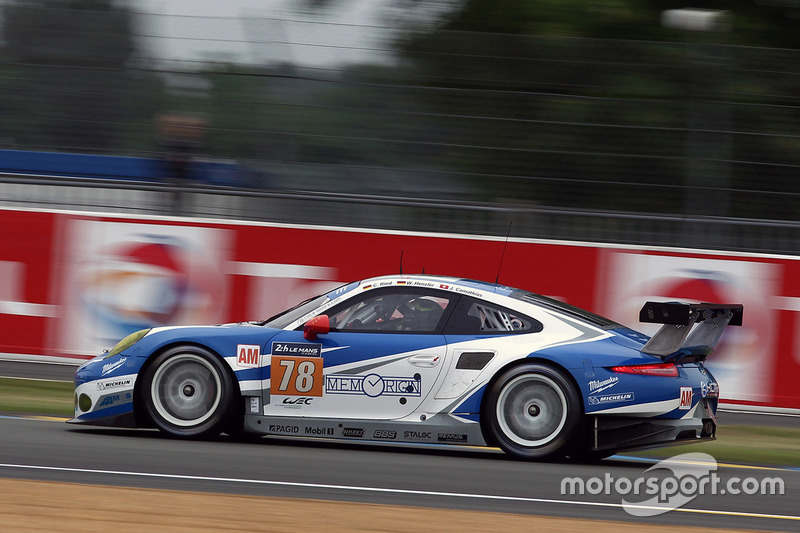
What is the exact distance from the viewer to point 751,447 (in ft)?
27.2

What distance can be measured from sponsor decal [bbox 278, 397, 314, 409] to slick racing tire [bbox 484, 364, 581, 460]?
1216 mm

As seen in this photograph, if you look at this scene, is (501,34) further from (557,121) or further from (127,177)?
(127,177)

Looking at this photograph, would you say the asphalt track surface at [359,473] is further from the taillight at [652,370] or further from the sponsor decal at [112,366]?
the taillight at [652,370]

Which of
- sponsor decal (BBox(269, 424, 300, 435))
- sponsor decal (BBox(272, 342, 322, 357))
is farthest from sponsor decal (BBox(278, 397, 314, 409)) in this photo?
sponsor decal (BBox(272, 342, 322, 357))

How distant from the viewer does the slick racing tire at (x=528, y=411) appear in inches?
273

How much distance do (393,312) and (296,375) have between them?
0.80 meters

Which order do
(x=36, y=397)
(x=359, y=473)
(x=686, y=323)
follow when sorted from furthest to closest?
(x=36, y=397) → (x=686, y=323) → (x=359, y=473)

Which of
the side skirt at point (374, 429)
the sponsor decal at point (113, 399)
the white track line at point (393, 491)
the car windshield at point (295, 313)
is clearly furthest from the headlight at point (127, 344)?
the white track line at point (393, 491)

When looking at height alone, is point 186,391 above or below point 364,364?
below

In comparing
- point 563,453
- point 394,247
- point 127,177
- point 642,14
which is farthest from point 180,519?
point 642,14

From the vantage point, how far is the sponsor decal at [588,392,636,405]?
678 centimetres

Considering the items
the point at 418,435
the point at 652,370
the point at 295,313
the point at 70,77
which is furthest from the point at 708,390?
the point at 70,77

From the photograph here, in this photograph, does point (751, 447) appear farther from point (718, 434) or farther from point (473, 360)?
point (473, 360)

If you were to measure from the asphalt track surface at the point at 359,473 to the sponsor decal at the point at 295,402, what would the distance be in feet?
1.01
